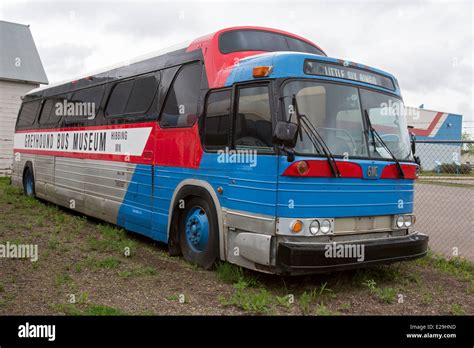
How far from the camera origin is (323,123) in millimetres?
5328

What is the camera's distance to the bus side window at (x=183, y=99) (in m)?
6.49

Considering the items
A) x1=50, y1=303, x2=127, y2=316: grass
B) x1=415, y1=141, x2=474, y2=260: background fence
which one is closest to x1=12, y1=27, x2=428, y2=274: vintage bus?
x1=50, y1=303, x2=127, y2=316: grass

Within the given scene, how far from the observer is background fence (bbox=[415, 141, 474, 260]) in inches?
338

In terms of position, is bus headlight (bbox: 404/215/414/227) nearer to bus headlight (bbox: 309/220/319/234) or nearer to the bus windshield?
the bus windshield

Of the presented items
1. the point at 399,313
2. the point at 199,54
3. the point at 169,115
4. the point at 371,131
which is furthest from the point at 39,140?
the point at 399,313

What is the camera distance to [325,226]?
5215 mm

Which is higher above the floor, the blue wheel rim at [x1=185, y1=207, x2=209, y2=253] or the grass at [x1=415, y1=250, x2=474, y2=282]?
the blue wheel rim at [x1=185, y1=207, x2=209, y2=253]

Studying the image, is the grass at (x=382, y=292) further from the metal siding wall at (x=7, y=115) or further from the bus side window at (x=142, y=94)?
the metal siding wall at (x=7, y=115)

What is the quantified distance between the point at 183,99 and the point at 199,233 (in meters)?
1.97

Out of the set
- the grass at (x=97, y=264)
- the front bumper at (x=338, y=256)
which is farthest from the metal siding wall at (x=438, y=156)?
the grass at (x=97, y=264)

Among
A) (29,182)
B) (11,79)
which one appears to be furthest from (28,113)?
(11,79)

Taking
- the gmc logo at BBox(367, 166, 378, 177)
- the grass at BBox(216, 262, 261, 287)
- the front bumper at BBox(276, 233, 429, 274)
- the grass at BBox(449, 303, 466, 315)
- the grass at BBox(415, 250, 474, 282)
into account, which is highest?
the gmc logo at BBox(367, 166, 378, 177)

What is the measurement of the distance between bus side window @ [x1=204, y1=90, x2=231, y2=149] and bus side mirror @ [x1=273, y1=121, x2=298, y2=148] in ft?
3.43

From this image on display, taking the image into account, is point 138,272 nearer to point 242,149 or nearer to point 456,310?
point 242,149
